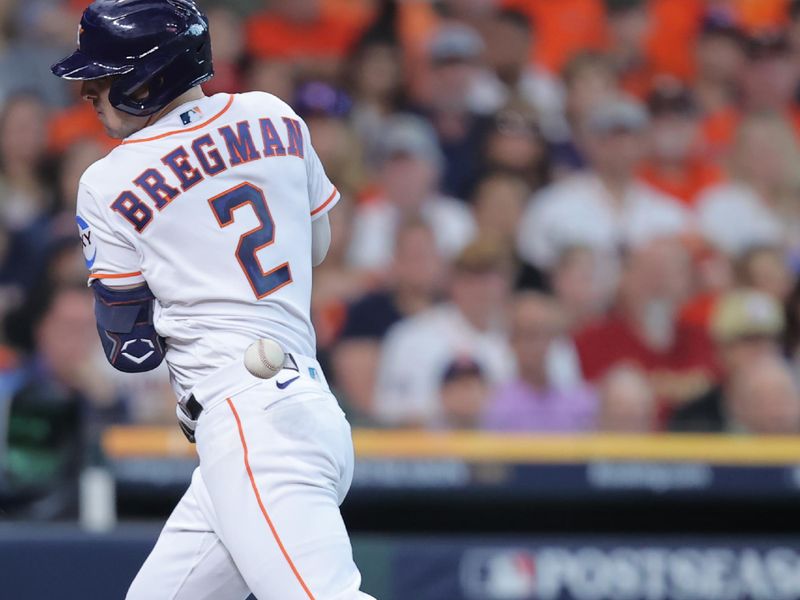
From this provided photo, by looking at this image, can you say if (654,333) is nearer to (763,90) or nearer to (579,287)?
(579,287)

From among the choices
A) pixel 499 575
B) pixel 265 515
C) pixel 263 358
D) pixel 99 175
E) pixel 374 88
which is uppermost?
pixel 99 175

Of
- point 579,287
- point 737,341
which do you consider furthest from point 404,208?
point 737,341

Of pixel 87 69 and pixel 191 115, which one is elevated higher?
pixel 87 69

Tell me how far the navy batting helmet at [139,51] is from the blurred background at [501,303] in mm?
2327

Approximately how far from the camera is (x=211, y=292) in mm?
2910

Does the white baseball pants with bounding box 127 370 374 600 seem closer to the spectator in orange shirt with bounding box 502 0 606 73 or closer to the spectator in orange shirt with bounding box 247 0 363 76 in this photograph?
the spectator in orange shirt with bounding box 247 0 363 76

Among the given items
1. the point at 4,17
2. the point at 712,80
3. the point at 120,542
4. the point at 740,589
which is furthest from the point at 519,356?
the point at 4,17

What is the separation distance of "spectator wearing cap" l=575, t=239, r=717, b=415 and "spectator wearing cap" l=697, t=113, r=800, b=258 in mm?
654

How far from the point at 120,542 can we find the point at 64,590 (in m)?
0.25

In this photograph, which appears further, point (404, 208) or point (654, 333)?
point (404, 208)

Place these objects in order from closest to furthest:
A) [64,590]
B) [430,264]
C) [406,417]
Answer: [64,590] < [406,417] < [430,264]

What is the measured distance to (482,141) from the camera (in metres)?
7.26

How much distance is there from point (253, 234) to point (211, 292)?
15cm

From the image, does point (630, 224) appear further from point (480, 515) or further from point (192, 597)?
point (192, 597)
